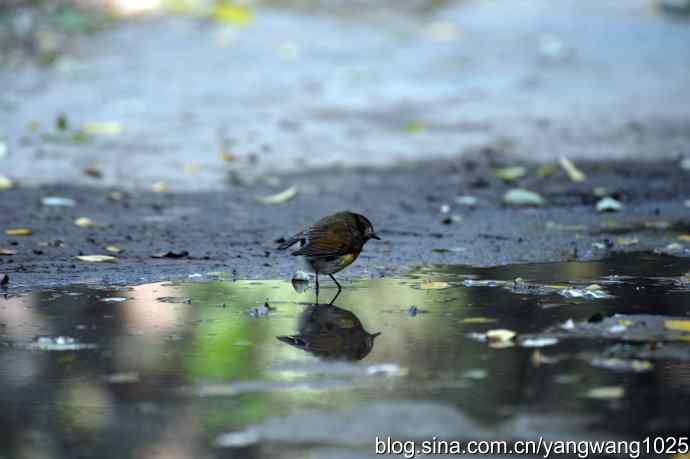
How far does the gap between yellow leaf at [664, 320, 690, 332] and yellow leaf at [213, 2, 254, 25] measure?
406 inches

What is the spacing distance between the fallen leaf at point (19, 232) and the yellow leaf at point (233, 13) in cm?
785

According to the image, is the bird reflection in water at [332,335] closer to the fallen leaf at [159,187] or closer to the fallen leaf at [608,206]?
the fallen leaf at [608,206]

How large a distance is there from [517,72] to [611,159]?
3123mm

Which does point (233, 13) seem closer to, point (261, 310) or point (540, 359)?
point (261, 310)

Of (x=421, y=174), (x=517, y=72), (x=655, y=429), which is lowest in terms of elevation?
(x=655, y=429)

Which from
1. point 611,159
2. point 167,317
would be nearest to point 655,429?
point 167,317

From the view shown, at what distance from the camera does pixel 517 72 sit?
41.2ft

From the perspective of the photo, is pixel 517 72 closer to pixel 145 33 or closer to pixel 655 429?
pixel 145 33

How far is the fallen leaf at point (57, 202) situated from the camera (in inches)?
309

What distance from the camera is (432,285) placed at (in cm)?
583

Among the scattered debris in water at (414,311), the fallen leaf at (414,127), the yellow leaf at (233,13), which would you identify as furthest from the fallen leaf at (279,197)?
the yellow leaf at (233,13)

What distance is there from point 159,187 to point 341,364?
170 inches

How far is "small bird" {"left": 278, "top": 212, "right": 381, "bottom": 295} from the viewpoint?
5590mm

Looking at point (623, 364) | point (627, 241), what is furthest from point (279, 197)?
point (623, 364)
